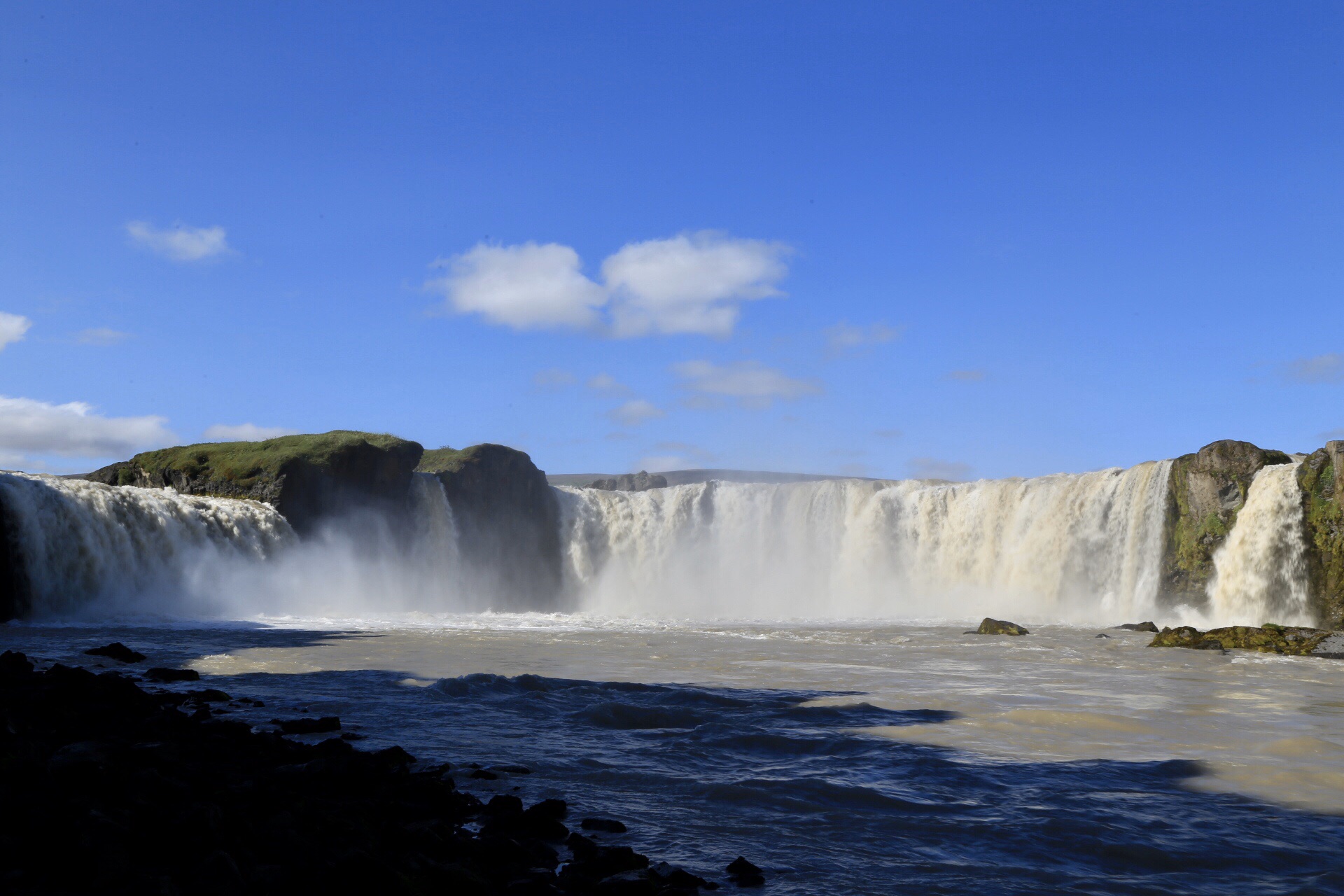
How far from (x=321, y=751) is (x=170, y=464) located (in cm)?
3682

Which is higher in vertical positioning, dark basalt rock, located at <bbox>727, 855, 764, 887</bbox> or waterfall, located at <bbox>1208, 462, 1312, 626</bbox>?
waterfall, located at <bbox>1208, 462, 1312, 626</bbox>

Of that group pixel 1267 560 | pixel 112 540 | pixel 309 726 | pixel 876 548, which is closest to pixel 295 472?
pixel 112 540

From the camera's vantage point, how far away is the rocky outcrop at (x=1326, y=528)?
99.1 feet

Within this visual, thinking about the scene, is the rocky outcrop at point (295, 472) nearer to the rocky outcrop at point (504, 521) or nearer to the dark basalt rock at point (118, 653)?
the rocky outcrop at point (504, 521)

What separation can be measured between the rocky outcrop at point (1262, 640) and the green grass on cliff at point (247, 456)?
32.2 m

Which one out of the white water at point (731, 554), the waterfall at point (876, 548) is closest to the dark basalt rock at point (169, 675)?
the white water at point (731, 554)

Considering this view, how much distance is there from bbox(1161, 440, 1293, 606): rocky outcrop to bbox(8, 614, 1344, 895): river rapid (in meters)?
14.3

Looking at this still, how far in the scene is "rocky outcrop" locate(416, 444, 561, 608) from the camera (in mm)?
48312

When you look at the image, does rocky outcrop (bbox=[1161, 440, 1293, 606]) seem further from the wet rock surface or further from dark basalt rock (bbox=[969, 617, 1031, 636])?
the wet rock surface

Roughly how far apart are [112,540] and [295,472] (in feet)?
32.0

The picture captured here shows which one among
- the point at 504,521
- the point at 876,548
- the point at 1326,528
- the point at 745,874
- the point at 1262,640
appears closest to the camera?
the point at 745,874

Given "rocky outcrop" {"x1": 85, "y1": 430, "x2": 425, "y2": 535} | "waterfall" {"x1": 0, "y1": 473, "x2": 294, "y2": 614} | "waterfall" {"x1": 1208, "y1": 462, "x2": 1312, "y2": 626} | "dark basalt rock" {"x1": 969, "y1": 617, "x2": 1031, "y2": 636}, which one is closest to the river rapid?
"dark basalt rock" {"x1": 969, "y1": 617, "x2": 1031, "y2": 636}

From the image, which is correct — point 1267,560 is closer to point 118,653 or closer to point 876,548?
point 876,548

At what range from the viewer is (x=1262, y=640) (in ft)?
77.2
